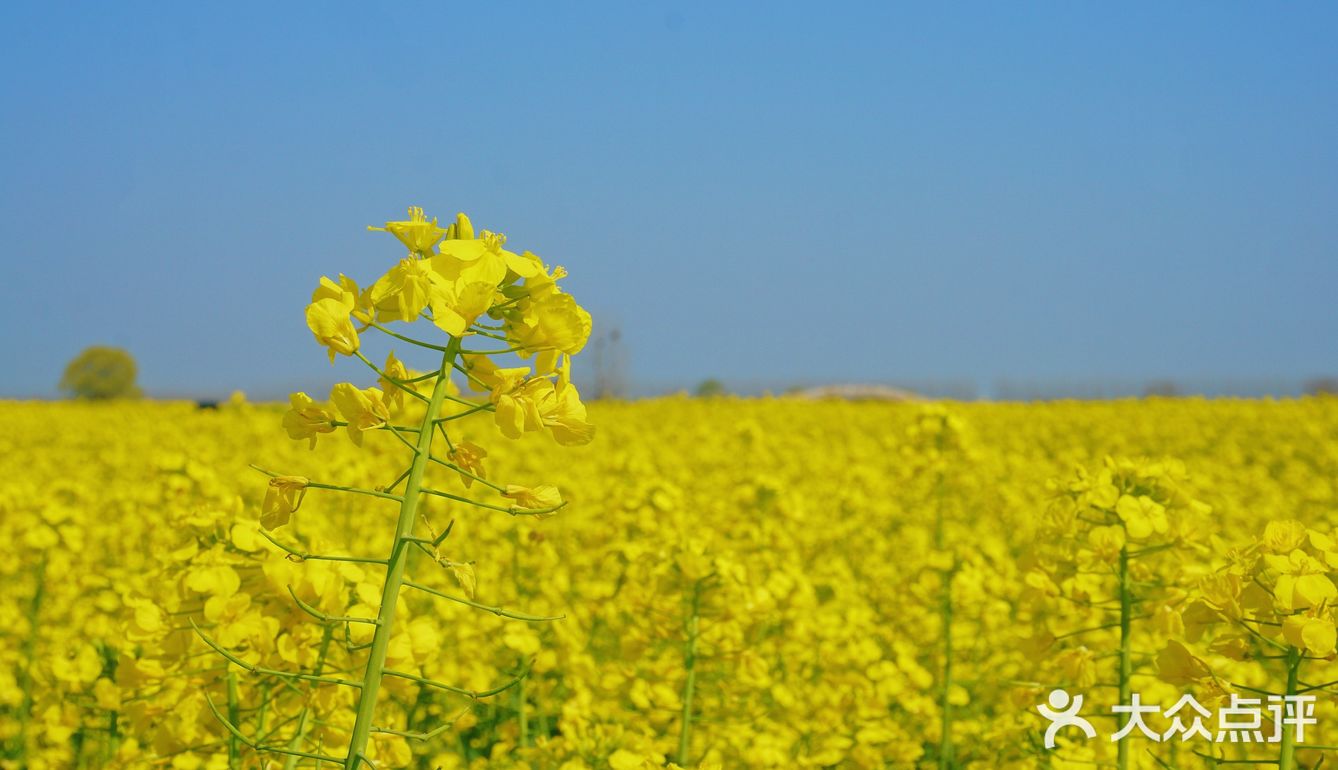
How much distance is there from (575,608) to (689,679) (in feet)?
6.82

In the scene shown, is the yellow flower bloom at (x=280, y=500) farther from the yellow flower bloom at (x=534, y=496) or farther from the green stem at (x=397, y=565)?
the yellow flower bloom at (x=534, y=496)

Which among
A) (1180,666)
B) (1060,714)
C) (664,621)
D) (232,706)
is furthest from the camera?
(664,621)

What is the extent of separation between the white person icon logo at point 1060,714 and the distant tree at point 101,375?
155 feet

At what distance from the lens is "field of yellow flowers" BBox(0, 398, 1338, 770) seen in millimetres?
2379

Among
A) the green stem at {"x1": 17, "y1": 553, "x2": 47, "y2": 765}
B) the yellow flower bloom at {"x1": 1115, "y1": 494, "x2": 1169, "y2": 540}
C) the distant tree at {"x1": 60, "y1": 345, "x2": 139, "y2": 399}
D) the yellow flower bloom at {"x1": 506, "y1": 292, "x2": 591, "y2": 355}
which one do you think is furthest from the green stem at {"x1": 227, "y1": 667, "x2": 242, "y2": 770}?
the distant tree at {"x1": 60, "y1": 345, "x2": 139, "y2": 399}

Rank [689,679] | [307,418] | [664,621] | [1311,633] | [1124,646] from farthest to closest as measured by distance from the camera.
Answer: [664,621] < [689,679] < [1124,646] < [1311,633] < [307,418]

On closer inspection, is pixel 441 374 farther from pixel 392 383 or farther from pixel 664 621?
pixel 664 621

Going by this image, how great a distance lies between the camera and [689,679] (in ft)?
11.6

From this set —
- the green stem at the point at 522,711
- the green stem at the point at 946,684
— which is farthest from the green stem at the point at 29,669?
the green stem at the point at 946,684

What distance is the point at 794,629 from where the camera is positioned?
4766 millimetres

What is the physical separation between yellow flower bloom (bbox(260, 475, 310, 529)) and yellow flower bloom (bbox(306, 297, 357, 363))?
20 cm

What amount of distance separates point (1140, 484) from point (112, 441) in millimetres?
15899

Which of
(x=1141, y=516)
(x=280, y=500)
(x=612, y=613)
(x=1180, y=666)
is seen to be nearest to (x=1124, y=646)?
(x=1141, y=516)

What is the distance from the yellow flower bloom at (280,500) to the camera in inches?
66.9
